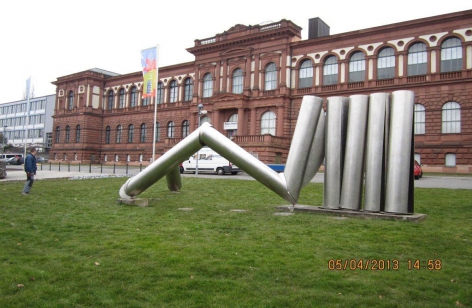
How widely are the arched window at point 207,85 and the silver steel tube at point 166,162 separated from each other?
38426 millimetres

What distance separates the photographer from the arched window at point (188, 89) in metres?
52.5

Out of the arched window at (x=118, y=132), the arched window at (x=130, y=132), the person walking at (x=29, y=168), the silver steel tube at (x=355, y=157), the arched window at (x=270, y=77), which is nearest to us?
the silver steel tube at (x=355, y=157)

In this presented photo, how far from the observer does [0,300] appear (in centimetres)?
414

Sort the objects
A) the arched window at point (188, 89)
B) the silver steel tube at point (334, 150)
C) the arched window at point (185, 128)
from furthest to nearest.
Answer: the arched window at point (188, 89) → the arched window at point (185, 128) → the silver steel tube at point (334, 150)

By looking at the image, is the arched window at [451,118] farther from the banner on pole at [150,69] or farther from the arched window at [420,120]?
the banner on pole at [150,69]

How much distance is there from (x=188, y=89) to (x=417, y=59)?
2801cm

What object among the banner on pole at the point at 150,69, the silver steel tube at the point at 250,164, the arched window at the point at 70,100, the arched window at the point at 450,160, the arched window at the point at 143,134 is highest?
the arched window at the point at 70,100

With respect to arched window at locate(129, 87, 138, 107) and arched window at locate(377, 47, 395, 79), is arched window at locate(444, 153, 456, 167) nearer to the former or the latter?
arched window at locate(377, 47, 395, 79)

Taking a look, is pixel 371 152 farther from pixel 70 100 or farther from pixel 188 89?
pixel 70 100

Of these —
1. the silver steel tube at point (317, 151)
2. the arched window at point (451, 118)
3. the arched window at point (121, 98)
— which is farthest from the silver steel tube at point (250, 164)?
the arched window at point (121, 98)

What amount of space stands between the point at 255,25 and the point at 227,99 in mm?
8714

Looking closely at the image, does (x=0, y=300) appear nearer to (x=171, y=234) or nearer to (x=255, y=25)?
(x=171, y=234)

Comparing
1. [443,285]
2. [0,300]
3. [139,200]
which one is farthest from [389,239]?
[139,200]

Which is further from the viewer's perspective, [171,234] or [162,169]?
[162,169]
